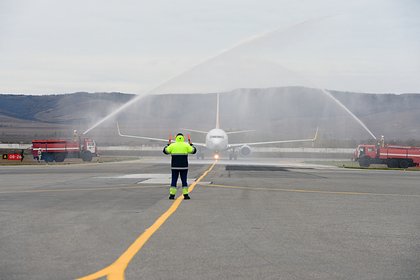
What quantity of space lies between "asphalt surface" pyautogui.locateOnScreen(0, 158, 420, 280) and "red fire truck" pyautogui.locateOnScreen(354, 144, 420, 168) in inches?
1259

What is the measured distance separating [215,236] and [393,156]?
141ft

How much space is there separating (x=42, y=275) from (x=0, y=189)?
15.7 meters

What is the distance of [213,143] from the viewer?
66.5m

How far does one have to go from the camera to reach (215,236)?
36.6ft

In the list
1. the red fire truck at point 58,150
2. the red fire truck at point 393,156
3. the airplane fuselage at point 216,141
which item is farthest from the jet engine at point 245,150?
the red fire truck at point 393,156

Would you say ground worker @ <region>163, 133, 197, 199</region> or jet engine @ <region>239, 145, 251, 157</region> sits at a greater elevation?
ground worker @ <region>163, 133, 197, 199</region>

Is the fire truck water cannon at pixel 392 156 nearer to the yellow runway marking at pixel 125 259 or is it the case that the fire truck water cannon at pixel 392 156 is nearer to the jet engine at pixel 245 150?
the jet engine at pixel 245 150

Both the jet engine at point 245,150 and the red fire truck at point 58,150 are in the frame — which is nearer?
the red fire truck at point 58,150

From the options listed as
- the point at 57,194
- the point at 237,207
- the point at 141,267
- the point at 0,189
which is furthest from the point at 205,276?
the point at 0,189

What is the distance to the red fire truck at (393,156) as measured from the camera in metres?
50.8

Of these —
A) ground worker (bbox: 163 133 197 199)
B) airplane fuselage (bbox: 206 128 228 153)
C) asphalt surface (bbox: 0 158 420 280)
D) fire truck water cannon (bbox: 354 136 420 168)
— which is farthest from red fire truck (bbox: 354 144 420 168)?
ground worker (bbox: 163 133 197 199)

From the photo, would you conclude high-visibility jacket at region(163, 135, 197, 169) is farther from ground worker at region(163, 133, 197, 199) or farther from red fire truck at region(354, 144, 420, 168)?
red fire truck at region(354, 144, 420, 168)

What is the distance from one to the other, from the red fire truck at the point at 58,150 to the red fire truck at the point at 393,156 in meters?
25.7

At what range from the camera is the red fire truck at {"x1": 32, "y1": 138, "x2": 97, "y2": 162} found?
56.7 meters
